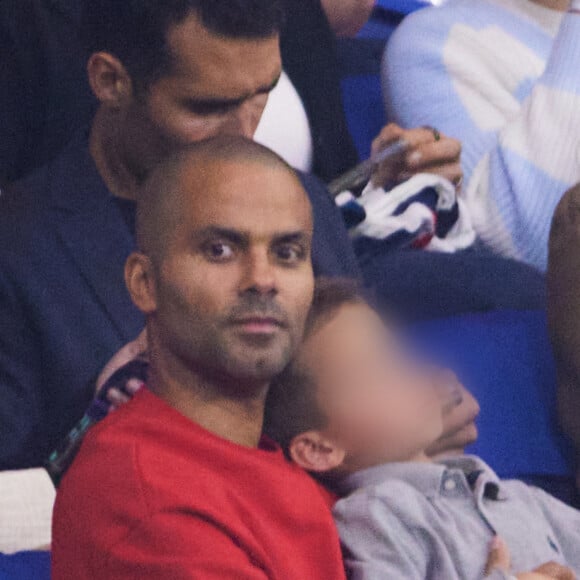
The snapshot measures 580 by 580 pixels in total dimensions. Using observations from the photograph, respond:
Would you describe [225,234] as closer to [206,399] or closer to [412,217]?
[206,399]

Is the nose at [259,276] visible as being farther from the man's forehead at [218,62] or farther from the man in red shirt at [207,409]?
the man's forehead at [218,62]

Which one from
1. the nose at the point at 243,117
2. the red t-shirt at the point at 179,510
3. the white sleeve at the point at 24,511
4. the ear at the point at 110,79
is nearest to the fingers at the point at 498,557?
the red t-shirt at the point at 179,510

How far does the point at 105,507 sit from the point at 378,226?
2.31 ft

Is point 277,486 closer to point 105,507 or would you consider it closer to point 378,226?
point 105,507

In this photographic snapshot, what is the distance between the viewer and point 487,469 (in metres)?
0.81

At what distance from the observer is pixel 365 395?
776 mm

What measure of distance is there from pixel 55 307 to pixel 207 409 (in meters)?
0.33

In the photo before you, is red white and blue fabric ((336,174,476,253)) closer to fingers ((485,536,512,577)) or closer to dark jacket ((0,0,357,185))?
dark jacket ((0,0,357,185))

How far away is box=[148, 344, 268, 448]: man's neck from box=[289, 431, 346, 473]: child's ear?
0.08 meters

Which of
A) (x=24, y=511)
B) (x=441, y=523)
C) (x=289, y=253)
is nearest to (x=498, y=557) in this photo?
(x=441, y=523)

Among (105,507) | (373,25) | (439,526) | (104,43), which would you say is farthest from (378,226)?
(373,25)

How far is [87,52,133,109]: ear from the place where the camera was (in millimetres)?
1019

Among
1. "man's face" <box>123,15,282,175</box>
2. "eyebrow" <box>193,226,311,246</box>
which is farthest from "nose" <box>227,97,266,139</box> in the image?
"eyebrow" <box>193,226,311,246</box>

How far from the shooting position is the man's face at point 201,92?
3.14 feet
